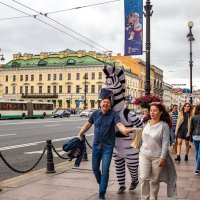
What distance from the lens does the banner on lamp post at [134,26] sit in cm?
1138

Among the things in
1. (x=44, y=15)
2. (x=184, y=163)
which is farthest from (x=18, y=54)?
(x=184, y=163)

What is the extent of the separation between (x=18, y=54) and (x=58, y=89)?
17715mm

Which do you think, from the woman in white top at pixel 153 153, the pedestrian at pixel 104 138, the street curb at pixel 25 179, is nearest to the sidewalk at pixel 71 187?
the street curb at pixel 25 179

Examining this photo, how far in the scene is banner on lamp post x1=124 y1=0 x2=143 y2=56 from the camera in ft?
37.3

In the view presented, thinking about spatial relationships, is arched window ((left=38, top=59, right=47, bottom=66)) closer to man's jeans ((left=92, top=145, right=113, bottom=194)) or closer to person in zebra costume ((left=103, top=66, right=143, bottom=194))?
person in zebra costume ((left=103, top=66, right=143, bottom=194))

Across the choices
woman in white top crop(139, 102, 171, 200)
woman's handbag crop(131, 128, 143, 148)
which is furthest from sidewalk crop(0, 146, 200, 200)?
woman's handbag crop(131, 128, 143, 148)

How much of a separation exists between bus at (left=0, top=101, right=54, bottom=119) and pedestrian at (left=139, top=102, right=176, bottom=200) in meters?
39.4

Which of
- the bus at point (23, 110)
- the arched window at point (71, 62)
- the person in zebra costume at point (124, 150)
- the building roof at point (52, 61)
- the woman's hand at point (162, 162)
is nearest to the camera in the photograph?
the woman's hand at point (162, 162)

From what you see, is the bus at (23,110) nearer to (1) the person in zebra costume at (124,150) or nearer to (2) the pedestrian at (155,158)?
(1) the person in zebra costume at (124,150)

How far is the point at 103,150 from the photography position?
19.3ft

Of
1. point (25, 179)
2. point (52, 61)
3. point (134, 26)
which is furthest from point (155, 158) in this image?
point (52, 61)

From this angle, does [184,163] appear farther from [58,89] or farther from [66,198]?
[58,89]

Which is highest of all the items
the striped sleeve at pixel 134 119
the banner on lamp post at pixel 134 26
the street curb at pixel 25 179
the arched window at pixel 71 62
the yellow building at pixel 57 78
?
the arched window at pixel 71 62

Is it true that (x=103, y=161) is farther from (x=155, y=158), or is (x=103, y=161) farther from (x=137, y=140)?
(x=155, y=158)
